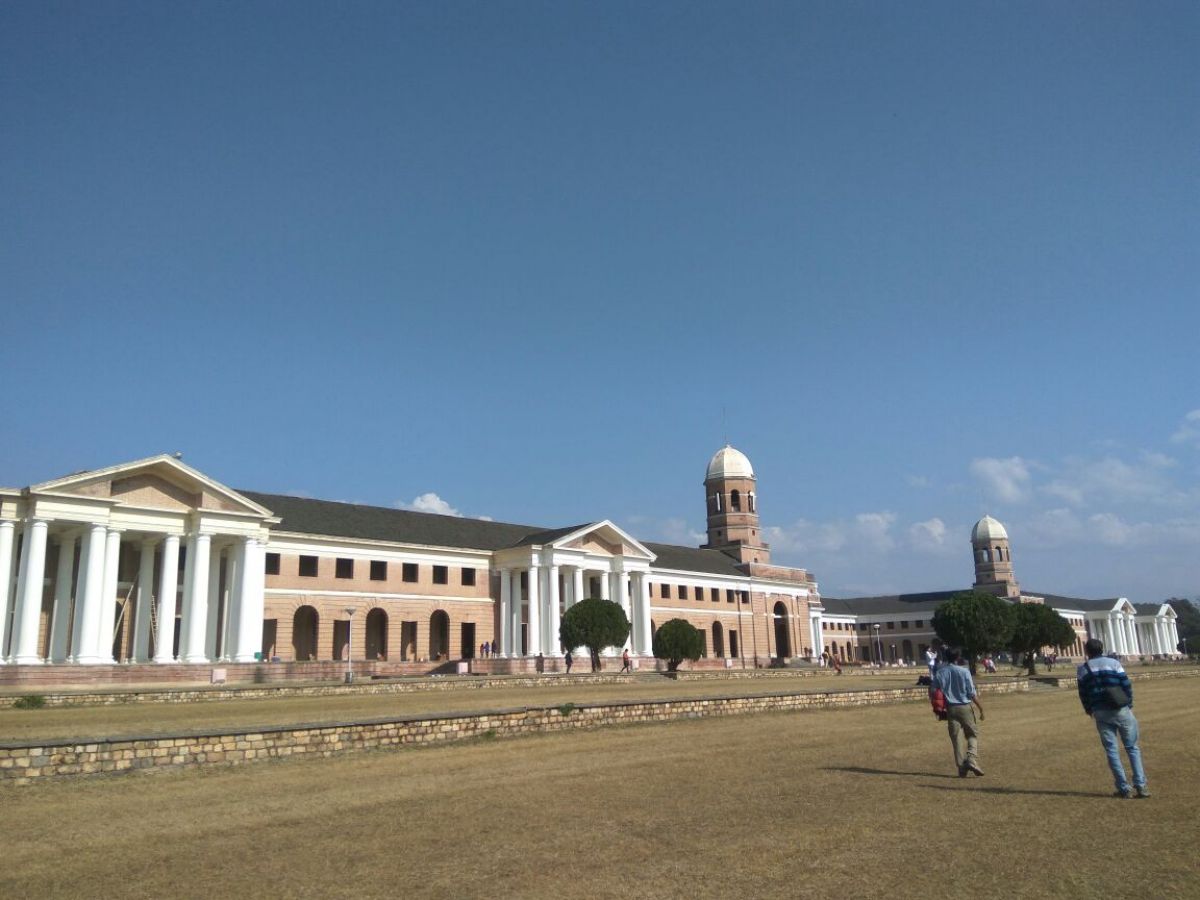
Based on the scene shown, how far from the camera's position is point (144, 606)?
43188 mm

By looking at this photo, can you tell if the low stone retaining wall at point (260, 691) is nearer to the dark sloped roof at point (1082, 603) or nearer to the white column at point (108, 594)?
the white column at point (108, 594)

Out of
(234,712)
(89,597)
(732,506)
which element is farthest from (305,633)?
(732,506)

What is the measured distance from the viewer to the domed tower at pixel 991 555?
10481cm

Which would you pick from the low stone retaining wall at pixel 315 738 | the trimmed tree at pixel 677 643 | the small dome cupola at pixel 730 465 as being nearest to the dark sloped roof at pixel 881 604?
the small dome cupola at pixel 730 465

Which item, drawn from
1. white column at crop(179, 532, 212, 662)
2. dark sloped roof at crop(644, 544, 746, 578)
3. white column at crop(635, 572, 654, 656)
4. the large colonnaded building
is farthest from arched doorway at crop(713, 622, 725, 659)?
white column at crop(179, 532, 212, 662)

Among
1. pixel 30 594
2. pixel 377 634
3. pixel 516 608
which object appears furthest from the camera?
pixel 516 608

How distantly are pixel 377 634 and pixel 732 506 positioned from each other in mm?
39165

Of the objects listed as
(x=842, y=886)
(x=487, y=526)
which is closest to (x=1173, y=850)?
(x=842, y=886)

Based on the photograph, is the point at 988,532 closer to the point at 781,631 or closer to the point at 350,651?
the point at 781,631

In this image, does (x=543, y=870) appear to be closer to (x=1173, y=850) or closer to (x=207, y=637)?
(x=1173, y=850)

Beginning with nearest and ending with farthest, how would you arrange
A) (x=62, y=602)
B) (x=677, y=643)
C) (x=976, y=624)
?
(x=62, y=602)
(x=976, y=624)
(x=677, y=643)

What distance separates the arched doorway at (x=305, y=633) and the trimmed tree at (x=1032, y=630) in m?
36.4

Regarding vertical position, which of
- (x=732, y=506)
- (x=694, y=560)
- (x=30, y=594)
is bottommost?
(x=30, y=594)

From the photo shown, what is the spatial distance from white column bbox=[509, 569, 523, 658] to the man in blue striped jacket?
49232 millimetres
